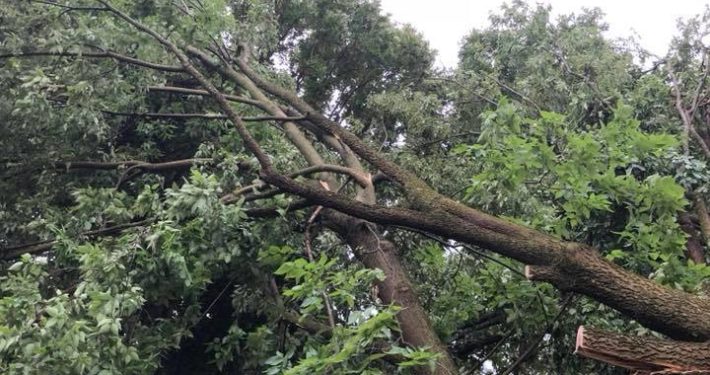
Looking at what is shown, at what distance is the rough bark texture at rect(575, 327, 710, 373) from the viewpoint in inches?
139

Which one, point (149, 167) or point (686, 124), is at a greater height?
point (686, 124)

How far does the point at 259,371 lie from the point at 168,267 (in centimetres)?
146

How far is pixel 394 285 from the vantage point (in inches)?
202

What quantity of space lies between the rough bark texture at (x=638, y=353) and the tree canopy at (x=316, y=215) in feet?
0.04

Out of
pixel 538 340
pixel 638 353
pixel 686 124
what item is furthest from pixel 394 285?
pixel 686 124

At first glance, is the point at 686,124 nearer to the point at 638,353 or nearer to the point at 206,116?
the point at 638,353

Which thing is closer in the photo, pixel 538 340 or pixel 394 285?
pixel 538 340

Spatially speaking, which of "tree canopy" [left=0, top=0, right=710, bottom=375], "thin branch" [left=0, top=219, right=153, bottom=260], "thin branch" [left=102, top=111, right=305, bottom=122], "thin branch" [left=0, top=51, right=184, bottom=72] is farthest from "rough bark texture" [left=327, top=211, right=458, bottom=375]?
"thin branch" [left=0, top=51, right=184, bottom=72]

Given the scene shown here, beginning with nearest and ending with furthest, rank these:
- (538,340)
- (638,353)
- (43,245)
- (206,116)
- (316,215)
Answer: (638,353) → (538,340) → (43,245) → (316,215) → (206,116)

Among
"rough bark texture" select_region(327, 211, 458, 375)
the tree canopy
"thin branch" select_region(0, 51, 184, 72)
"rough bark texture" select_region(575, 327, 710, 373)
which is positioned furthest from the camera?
"thin branch" select_region(0, 51, 184, 72)

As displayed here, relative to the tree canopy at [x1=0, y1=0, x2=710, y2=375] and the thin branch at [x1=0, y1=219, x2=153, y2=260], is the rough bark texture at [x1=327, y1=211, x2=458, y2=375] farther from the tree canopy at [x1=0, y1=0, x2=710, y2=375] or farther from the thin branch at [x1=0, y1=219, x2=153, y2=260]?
the thin branch at [x1=0, y1=219, x2=153, y2=260]

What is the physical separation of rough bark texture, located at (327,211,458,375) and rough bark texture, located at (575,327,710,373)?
109 cm

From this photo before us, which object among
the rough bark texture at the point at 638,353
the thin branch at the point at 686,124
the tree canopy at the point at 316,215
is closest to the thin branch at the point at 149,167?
the tree canopy at the point at 316,215

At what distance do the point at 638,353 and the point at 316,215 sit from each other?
2.85m
